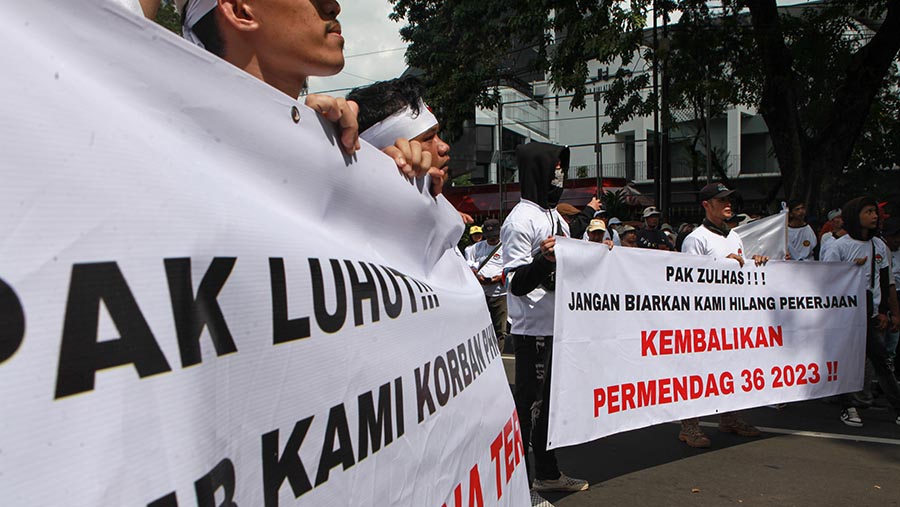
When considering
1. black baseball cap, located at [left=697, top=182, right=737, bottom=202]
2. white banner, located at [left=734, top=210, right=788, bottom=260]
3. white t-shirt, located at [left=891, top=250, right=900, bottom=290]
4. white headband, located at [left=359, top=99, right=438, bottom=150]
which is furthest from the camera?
white t-shirt, located at [left=891, top=250, right=900, bottom=290]

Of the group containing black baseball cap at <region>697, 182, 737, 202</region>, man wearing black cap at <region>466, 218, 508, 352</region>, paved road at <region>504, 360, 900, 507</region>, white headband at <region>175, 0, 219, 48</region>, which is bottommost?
paved road at <region>504, 360, 900, 507</region>

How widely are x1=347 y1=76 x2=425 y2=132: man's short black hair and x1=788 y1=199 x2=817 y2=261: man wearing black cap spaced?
8213 millimetres

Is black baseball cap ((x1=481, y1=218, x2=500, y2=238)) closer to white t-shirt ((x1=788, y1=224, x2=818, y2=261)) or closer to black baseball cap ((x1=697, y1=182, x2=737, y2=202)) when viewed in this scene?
white t-shirt ((x1=788, y1=224, x2=818, y2=261))

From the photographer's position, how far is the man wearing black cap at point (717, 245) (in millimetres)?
4984

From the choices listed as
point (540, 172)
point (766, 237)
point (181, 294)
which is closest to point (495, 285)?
point (766, 237)

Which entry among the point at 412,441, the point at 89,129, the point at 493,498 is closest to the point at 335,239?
the point at 412,441

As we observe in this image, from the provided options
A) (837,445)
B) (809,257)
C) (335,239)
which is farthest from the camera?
(809,257)

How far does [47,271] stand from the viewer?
61cm

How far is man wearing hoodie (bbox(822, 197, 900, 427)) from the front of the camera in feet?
18.7

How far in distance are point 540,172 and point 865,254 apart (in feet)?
11.9

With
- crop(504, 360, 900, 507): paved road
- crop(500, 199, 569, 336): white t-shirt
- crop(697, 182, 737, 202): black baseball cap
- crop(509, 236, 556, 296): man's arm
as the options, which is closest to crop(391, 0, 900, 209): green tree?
crop(697, 182, 737, 202): black baseball cap

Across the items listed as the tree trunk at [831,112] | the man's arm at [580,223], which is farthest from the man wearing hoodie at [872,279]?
the tree trunk at [831,112]

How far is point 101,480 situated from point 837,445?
17.9 feet

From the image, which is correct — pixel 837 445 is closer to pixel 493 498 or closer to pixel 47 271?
pixel 493 498
